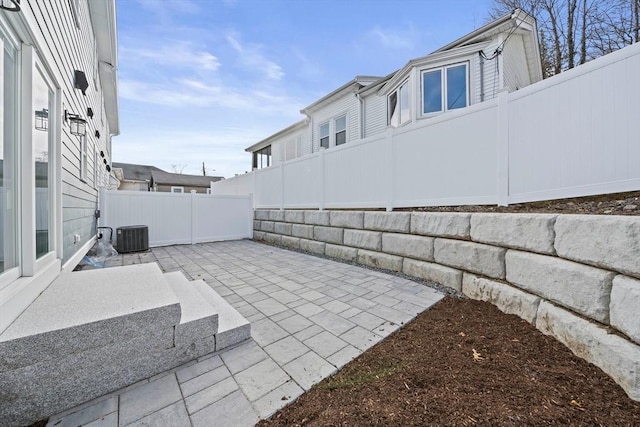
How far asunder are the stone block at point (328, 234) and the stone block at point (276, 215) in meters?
1.71

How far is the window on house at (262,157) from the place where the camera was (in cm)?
1630

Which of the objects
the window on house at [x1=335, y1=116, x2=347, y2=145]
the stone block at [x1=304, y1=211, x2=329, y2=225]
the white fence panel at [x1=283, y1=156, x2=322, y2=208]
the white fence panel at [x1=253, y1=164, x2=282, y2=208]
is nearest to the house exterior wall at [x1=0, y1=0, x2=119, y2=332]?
the stone block at [x1=304, y1=211, x2=329, y2=225]

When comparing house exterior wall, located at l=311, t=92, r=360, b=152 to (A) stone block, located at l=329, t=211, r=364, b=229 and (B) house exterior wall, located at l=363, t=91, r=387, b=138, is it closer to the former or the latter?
(B) house exterior wall, located at l=363, t=91, r=387, b=138

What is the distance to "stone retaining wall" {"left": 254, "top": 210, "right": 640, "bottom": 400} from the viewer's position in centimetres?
160

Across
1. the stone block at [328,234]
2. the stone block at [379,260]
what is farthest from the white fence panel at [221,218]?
the stone block at [379,260]

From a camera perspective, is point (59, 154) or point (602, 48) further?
point (602, 48)

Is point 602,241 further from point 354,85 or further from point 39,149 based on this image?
point 354,85

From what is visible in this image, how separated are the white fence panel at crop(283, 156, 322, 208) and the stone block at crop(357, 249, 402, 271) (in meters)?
1.80

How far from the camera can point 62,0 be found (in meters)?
2.96

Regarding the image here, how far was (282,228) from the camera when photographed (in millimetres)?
7344

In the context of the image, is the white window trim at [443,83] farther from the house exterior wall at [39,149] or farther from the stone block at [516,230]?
the house exterior wall at [39,149]

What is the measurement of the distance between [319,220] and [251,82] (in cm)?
731

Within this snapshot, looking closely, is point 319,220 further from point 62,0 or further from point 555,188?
point 62,0

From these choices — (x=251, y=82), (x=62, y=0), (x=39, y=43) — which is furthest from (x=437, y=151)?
(x=251, y=82)
